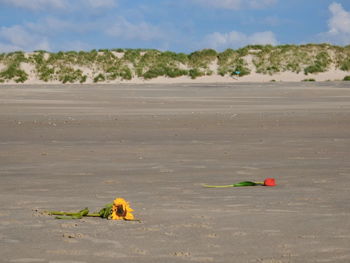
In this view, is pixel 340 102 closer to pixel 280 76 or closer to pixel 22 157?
pixel 22 157

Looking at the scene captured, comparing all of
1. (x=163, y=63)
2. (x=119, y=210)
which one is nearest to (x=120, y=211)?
(x=119, y=210)

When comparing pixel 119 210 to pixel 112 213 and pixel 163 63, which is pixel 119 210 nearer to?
pixel 112 213

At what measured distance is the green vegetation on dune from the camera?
65188mm

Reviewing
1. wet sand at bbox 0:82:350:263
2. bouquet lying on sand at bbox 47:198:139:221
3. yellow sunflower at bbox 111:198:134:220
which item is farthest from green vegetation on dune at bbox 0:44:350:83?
yellow sunflower at bbox 111:198:134:220

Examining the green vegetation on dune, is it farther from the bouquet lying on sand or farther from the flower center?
the flower center

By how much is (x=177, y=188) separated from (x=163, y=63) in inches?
2280

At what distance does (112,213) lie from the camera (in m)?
7.96

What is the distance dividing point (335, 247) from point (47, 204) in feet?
11.0

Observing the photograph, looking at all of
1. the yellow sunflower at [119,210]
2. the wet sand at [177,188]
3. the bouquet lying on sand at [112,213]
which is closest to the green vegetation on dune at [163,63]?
the wet sand at [177,188]

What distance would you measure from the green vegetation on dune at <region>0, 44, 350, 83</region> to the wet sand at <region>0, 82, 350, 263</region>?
42.4 m

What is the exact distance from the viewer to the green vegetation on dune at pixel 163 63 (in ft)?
214

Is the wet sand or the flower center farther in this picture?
the flower center

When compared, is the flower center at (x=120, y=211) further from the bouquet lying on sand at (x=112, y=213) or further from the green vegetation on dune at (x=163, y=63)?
the green vegetation on dune at (x=163, y=63)

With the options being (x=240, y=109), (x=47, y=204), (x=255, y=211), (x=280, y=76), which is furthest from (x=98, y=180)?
(x=280, y=76)
